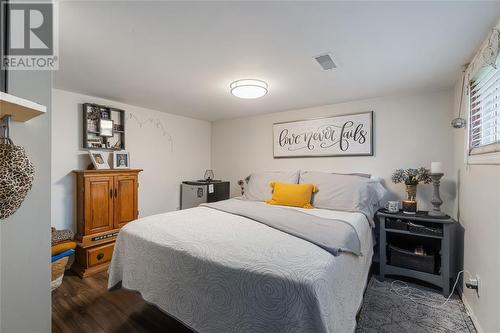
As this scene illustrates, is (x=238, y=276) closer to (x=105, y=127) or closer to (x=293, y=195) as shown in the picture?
(x=293, y=195)

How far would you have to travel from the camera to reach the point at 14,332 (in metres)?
0.88

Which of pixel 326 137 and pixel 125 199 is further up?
pixel 326 137

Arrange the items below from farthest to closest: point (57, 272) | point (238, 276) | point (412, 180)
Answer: point (412, 180), point (57, 272), point (238, 276)

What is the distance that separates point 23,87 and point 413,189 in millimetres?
3111

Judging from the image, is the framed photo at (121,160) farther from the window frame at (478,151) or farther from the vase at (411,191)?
the window frame at (478,151)

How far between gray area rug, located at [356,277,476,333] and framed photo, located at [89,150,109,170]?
10.0 feet

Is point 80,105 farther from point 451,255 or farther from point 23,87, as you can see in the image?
point 451,255

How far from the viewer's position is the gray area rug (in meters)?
1.72

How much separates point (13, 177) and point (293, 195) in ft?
7.80

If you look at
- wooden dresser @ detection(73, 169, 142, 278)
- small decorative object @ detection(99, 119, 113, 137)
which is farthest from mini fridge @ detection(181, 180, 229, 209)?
small decorative object @ detection(99, 119, 113, 137)

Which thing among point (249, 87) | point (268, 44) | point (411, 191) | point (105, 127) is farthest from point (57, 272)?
→ point (411, 191)

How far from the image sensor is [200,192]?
3676 millimetres

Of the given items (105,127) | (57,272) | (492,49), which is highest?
(492,49)

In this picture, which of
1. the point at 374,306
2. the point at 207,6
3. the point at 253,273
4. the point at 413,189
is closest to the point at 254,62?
the point at 207,6
